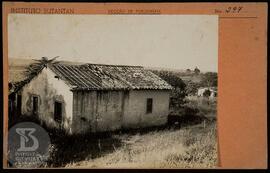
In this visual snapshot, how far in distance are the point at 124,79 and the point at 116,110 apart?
15.1 inches

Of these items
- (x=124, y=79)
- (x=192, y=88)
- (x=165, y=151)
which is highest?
(x=124, y=79)

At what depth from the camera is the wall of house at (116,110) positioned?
451 cm

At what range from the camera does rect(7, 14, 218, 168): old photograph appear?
4523mm

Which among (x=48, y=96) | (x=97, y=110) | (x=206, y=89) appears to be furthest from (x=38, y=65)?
(x=206, y=89)

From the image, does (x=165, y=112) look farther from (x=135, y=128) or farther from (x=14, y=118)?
(x=14, y=118)

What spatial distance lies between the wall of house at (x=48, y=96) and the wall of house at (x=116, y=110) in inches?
3.7

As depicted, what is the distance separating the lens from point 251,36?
4.57 meters

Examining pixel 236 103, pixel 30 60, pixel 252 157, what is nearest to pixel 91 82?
pixel 30 60

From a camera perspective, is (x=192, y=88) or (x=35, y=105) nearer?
(x=35, y=105)

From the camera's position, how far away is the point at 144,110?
15.3ft

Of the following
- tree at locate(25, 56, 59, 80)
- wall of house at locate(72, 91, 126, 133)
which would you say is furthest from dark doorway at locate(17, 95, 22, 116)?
wall of house at locate(72, 91, 126, 133)

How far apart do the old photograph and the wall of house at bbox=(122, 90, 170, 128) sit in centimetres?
1

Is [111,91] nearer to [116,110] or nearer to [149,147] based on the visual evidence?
[116,110]

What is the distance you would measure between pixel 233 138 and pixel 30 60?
8.30 feet
